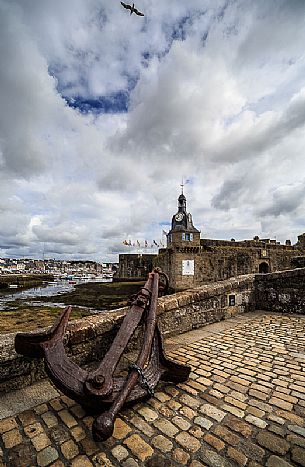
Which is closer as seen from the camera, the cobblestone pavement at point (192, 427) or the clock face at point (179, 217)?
the cobblestone pavement at point (192, 427)

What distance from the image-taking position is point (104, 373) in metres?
1.92

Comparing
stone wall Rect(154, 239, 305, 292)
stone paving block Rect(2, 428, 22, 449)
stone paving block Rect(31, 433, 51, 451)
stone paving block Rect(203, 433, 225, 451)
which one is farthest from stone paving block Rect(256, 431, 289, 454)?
stone wall Rect(154, 239, 305, 292)

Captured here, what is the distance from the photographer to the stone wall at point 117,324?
2.53 metres

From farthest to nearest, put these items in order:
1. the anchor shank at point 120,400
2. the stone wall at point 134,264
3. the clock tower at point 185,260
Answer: the stone wall at point 134,264
the clock tower at point 185,260
the anchor shank at point 120,400

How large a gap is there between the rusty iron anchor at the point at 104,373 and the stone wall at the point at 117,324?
611 millimetres

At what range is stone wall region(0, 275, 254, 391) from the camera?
2.53 m

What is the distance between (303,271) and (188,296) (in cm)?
349

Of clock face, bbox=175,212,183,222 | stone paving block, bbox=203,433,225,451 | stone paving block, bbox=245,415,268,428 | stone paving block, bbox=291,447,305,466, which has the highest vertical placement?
clock face, bbox=175,212,183,222

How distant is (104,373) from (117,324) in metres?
1.46

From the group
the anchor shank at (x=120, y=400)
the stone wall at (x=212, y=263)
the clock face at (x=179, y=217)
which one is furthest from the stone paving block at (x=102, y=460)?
the clock face at (x=179, y=217)

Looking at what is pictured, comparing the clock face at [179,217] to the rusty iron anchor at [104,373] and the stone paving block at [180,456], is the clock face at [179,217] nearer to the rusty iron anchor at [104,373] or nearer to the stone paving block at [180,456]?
the rusty iron anchor at [104,373]

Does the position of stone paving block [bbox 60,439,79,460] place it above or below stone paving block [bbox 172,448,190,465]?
above

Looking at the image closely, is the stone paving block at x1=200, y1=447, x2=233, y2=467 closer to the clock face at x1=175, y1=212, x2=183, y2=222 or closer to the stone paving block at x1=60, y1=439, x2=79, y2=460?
the stone paving block at x1=60, y1=439, x2=79, y2=460

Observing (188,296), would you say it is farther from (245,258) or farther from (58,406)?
(245,258)
